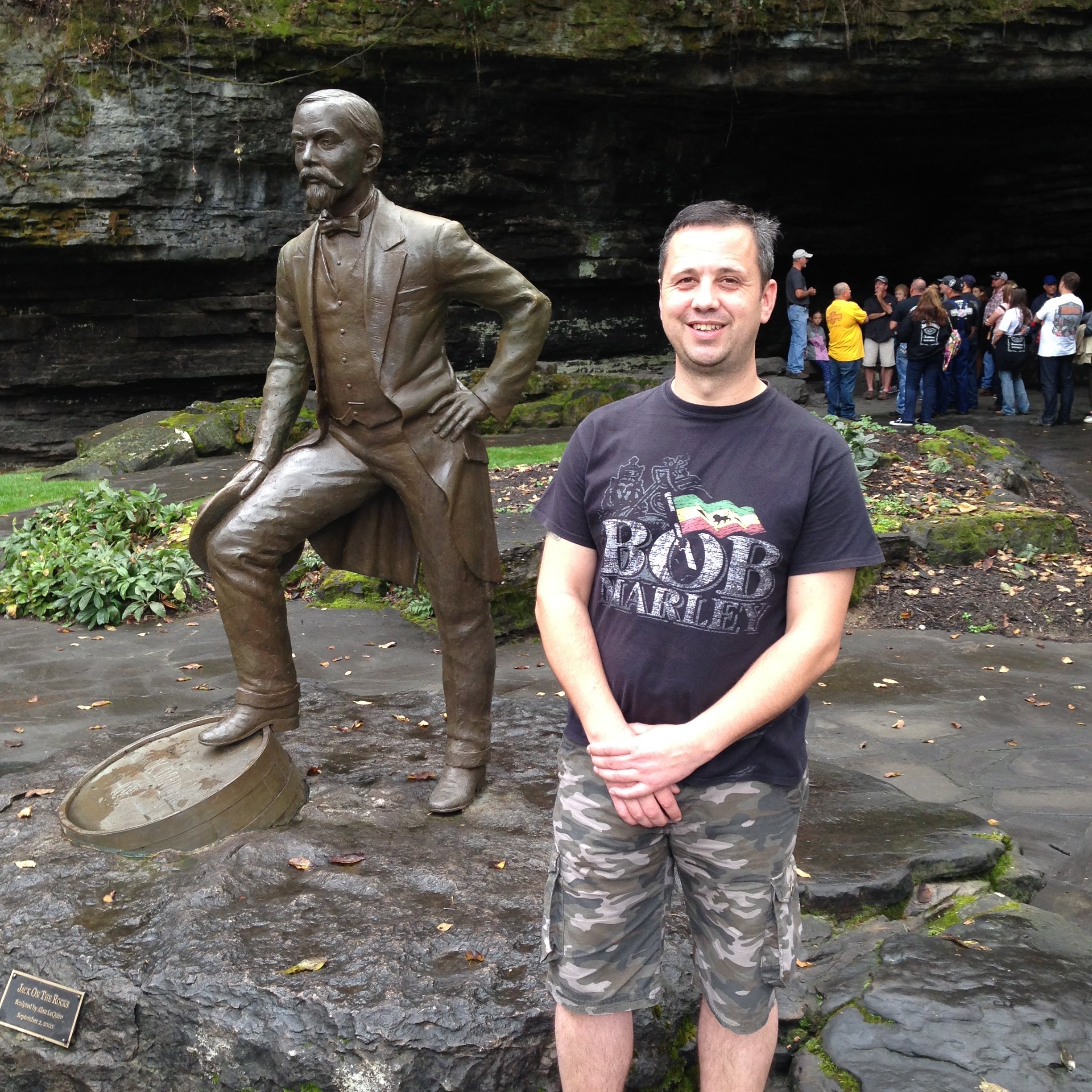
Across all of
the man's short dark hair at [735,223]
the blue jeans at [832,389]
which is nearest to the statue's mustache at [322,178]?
the man's short dark hair at [735,223]

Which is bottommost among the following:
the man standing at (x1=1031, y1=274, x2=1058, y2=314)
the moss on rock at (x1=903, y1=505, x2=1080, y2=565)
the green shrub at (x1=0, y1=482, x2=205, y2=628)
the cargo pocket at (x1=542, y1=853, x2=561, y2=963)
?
the green shrub at (x1=0, y1=482, x2=205, y2=628)

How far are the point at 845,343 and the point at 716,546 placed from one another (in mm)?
11101

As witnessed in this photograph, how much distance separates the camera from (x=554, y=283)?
17719 mm

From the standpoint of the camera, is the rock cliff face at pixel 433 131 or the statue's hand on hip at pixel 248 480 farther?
the rock cliff face at pixel 433 131

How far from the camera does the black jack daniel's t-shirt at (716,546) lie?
6.88ft

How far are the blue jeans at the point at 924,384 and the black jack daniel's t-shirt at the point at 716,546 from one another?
38.9ft

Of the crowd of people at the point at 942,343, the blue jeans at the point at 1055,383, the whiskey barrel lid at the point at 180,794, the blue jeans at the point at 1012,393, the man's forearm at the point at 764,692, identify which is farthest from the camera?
the blue jeans at the point at 1012,393

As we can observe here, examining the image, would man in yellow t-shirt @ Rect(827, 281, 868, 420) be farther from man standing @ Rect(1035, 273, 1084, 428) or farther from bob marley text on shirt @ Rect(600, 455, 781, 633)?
bob marley text on shirt @ Rect(600, 455, 781, 633)

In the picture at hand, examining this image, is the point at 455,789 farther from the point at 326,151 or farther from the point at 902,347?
the point at 902,347

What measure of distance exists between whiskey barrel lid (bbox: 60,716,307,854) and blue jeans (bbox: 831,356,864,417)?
9.99 meters

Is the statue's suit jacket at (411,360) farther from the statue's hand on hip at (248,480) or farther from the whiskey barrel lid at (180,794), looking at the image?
the whiskey barrel lid at (180,794)

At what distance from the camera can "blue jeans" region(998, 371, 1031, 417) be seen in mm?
15086

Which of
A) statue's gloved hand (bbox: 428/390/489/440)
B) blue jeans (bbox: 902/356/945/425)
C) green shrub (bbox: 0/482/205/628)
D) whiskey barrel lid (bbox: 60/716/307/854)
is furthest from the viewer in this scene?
blue jeans (bbox: 902/356/945/425)

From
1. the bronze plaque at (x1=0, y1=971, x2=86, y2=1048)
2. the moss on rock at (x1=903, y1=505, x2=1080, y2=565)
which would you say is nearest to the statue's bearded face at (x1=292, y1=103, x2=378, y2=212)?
the bronze plaque at (x1=0, y1=971, x2=86, y2=1048)
